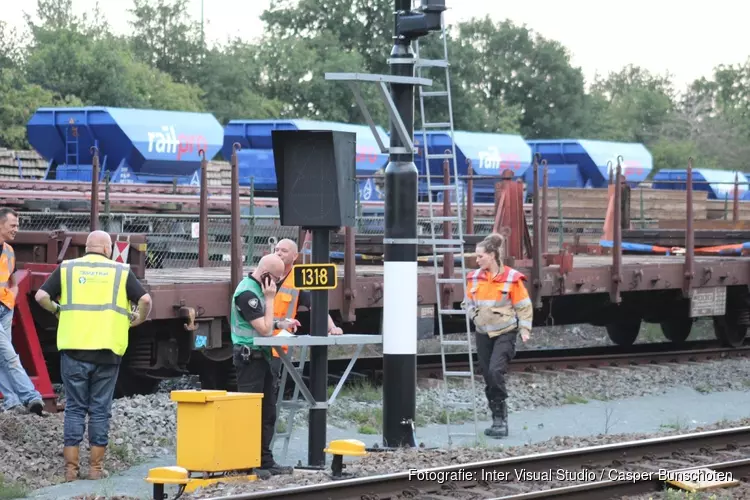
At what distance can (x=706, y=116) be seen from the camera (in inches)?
3593

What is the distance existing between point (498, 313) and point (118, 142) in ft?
62.3

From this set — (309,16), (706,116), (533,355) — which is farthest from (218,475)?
(706,116)

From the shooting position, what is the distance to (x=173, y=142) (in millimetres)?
29688

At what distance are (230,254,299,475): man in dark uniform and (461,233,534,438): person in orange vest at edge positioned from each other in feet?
9.46

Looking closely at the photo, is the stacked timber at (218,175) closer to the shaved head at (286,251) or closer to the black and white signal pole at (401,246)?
the black and white signal pole at (401,246)

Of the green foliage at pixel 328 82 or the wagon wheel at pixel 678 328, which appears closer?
the wagon wheel at pixel 678 328

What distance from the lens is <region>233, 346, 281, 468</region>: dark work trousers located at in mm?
8961

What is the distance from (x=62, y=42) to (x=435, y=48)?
23.6 meters

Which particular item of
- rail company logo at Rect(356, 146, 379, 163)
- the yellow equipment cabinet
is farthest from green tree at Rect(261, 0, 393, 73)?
the yellow equipment cabinet

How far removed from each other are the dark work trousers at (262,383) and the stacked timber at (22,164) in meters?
23.2

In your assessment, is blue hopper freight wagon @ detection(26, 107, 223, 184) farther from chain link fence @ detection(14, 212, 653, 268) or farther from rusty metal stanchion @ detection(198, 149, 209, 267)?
rusty metal stanchion @ detection(198, 149, 209, 267)

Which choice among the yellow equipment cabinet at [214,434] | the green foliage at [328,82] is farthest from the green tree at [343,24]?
the yellow equipment cabinet at [214,434]

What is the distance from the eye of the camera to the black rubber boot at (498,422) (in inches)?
453

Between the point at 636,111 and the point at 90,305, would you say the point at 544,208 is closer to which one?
the point at 90,305
